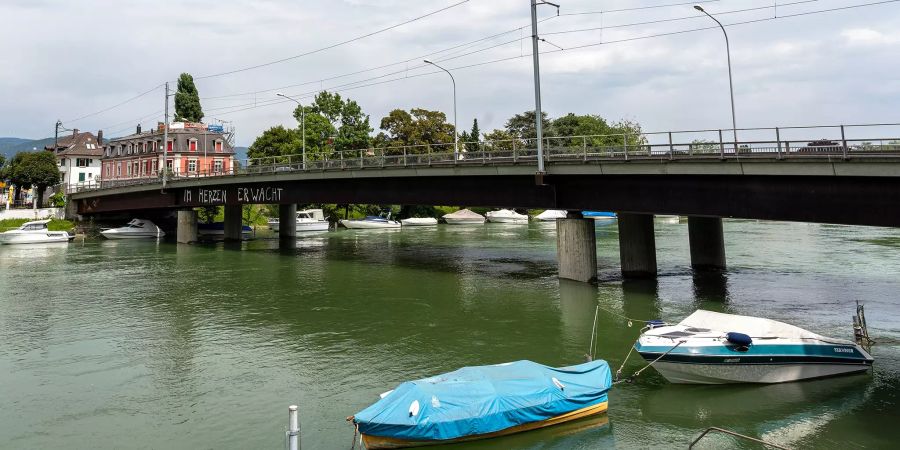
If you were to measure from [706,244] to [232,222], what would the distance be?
6079cm

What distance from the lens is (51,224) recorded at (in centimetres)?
8162

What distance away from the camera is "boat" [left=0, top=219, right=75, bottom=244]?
7156 centimetres

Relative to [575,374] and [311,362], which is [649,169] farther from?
[311,362]

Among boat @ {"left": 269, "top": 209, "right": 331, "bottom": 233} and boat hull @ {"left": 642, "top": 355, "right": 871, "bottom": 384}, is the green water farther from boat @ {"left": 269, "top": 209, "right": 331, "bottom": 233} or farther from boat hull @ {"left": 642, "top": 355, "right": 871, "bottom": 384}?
boat @ {"left": 269, "top": 209, "right": 331, "bottom": 233}

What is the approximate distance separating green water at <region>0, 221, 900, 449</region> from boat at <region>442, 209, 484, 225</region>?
75980 mm

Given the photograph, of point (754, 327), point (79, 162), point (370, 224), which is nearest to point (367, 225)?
point (370, 224)

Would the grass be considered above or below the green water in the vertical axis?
above

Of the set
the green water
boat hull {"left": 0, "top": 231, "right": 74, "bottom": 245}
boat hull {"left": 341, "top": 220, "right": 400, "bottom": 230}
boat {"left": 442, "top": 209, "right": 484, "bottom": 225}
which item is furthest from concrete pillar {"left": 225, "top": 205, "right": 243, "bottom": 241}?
boat {"left": 442, "top": 209, "right": 484, "bottom": 225}

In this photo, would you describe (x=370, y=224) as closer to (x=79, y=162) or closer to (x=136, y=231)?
(x=136, y=231)

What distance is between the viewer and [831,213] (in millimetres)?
25875

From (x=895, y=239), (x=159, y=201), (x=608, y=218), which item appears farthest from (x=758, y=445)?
(x=608, y=218)

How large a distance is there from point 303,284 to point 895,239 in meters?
69.8

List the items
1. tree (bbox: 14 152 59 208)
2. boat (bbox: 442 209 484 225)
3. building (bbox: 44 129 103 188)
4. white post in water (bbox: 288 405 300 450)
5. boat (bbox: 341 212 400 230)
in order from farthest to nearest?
boat (bbox: 442 209 484 225)
building (bbox: 44 129 103 188)
boat (bbox: 341 212 400 230)
tree (bbox: 14 152 59 208)
white post in water (bbox: 288 405 300 450)

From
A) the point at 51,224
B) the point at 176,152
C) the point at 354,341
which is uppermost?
the point at 176,152
